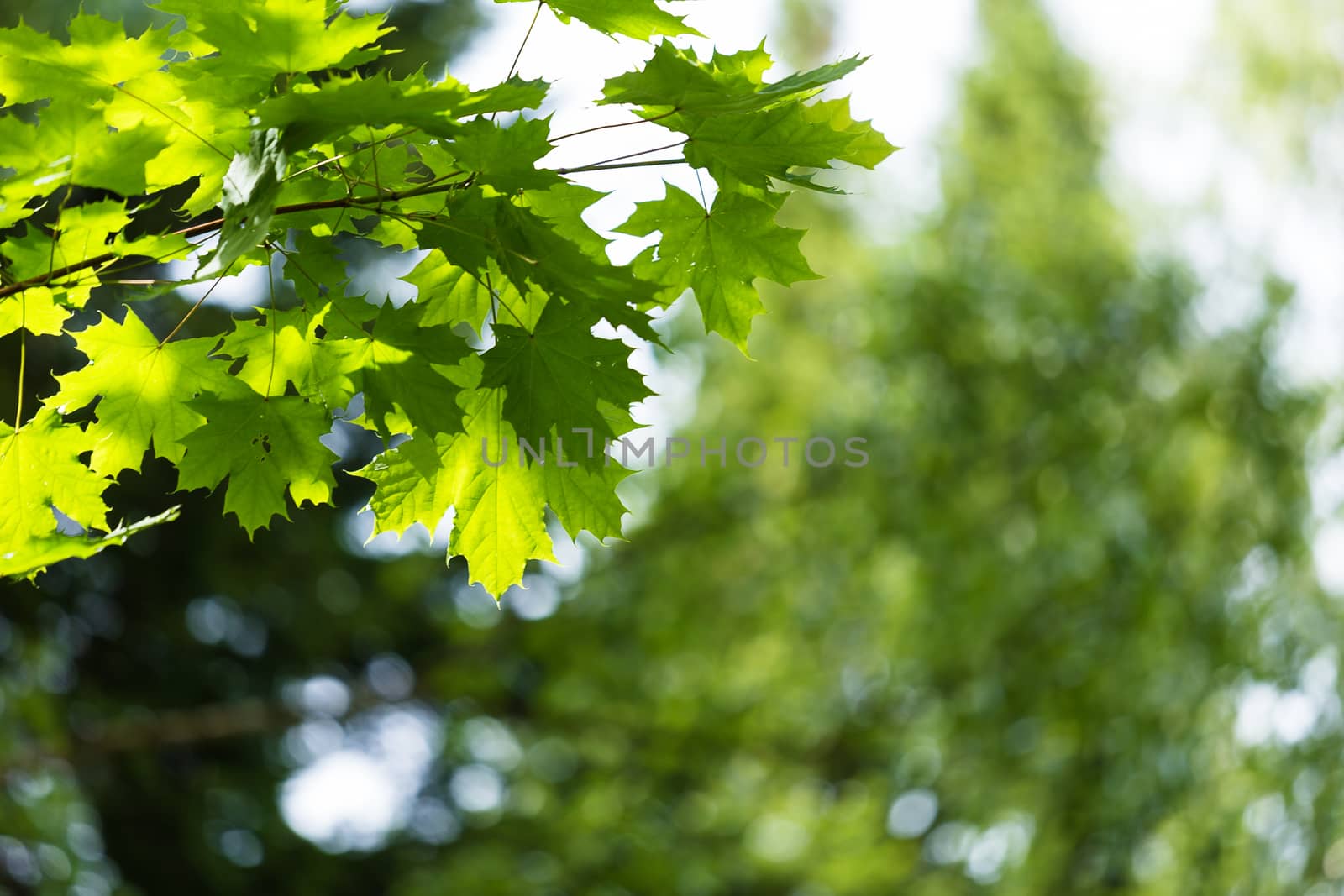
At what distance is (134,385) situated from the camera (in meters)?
0.95

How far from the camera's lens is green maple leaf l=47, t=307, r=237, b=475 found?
94 cm

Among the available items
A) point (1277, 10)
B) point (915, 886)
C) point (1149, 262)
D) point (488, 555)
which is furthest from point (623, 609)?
point (488, 555)

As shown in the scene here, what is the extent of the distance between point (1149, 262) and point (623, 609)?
2.92 metres

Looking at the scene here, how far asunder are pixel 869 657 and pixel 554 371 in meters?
5.20

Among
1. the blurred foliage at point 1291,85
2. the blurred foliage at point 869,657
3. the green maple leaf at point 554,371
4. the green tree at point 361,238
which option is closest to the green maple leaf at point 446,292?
the green tree at point 361,238

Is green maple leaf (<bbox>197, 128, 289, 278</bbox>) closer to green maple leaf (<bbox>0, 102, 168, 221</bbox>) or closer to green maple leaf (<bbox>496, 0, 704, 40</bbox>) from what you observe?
green maple leaf (<bbox>0, 102, 168, 221</bbox>)

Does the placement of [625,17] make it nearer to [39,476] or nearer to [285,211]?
[285,211]

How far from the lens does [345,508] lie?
4.85m

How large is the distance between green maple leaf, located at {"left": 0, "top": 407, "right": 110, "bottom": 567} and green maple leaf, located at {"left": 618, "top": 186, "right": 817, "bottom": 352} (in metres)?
0.50

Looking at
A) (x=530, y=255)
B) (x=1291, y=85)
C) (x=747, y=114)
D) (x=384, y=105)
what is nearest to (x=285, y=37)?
(x=384, y=105)

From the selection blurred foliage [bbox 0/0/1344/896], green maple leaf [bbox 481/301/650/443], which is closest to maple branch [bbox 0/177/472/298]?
green maple leaf [bbox 481/301/650/443]

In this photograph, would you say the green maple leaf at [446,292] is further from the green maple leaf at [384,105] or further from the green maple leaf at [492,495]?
the green maple leaf at [384,105]

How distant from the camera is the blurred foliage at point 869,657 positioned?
4121 millimetres

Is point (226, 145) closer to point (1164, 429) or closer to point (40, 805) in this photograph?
point (40, 805)
